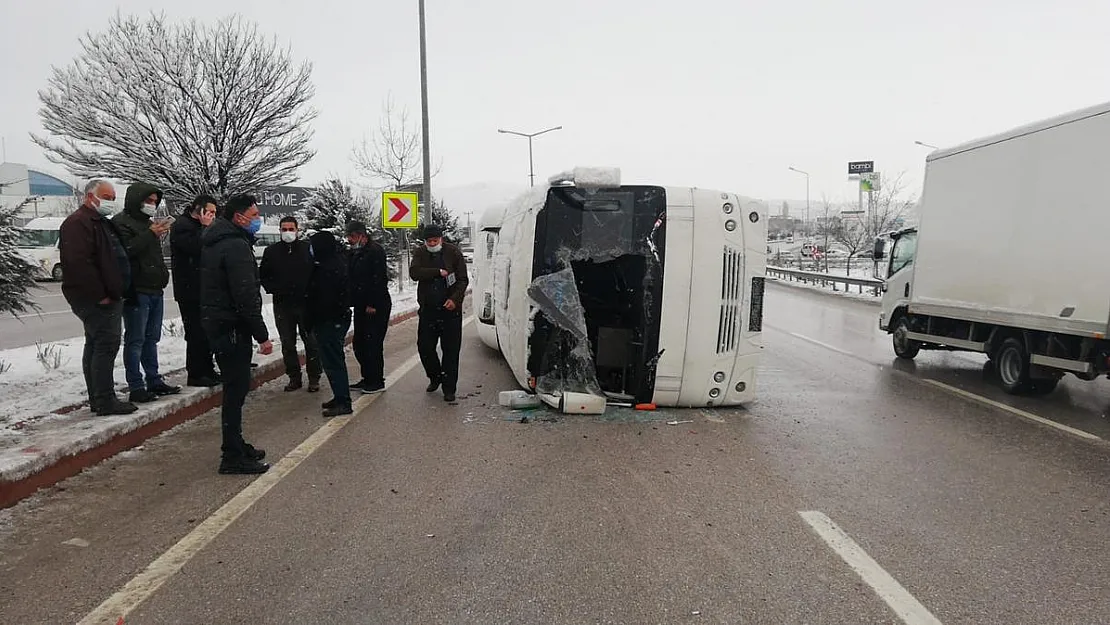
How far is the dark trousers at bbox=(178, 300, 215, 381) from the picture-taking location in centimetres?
709

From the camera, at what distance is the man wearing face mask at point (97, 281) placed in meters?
5.50

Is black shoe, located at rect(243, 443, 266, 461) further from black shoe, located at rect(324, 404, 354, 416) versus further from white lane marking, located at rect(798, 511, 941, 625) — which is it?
white lane marking, located at rect(798, 511, 941, 625)

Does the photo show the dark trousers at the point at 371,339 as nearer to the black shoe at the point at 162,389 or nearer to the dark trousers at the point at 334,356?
the dark trousers at the point at 334,356

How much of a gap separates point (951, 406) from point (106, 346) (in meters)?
8.17

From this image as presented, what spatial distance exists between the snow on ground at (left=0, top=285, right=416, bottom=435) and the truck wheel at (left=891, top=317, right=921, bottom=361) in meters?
9.24

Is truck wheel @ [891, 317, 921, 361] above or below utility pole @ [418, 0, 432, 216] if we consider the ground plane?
below

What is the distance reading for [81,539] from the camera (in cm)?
391

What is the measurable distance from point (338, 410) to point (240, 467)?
1.81m

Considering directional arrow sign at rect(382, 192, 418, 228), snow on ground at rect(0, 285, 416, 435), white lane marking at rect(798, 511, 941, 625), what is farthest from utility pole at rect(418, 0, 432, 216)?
white lane marking at rect(798, 511, 941, 625)

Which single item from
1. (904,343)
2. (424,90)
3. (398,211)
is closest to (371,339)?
(904,343)

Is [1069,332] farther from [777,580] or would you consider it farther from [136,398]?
[136,398]

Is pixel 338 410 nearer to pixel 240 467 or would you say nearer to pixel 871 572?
pixel 240 467

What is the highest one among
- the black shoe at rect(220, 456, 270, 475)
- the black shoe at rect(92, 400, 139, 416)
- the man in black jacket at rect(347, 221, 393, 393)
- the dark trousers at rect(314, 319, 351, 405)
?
the man in black jacket at rect(347, 221, 393, 393)

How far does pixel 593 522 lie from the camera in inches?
165
